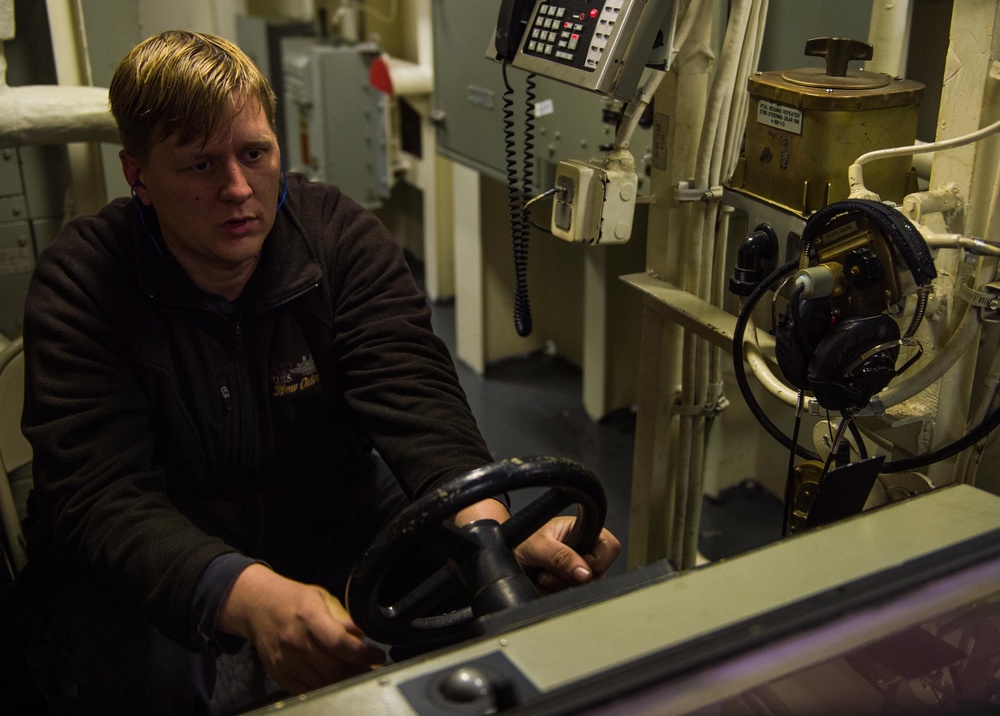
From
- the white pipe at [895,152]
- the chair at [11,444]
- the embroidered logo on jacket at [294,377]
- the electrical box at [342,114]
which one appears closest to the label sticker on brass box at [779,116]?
the white pipe at [895,152]

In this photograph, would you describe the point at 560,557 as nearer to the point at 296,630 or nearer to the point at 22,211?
the point at 296,630

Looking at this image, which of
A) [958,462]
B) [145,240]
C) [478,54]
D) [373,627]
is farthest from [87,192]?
[958,462]

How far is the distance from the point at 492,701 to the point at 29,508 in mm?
1035

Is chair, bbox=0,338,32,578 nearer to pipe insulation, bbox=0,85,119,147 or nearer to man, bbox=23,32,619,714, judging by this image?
man, bbox=23,32,619,714

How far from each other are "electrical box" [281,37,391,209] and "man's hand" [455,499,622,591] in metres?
2.31

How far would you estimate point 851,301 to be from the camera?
1092 mm

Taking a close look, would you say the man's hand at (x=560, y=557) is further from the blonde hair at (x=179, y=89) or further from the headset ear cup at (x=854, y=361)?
the blonde hair at (x=179, y=89)

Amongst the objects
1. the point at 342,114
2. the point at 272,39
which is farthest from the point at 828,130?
the point at 272,39

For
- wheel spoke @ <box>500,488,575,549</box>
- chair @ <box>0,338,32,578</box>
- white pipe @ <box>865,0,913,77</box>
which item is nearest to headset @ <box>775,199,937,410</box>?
wheel spoke @ <box>500,488,575,549</box>

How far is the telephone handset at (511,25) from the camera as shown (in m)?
1.59

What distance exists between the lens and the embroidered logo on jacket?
141 centimetres

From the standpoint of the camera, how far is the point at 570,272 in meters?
3.13

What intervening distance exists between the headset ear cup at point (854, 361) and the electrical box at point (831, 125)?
0.33m

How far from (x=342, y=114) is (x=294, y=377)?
6.84ft
